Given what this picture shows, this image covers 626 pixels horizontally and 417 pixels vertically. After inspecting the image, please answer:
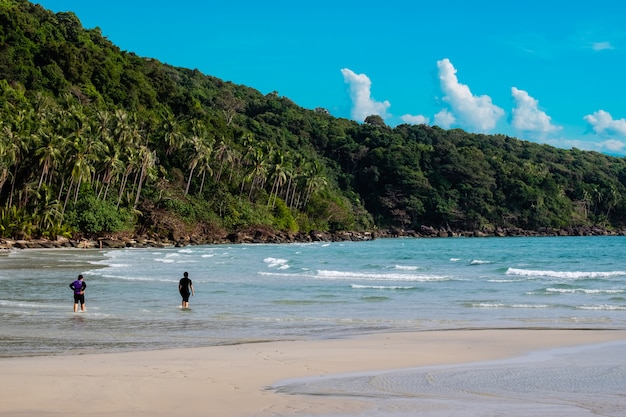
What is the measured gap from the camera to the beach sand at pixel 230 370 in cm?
750

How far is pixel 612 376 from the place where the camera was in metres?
9.40

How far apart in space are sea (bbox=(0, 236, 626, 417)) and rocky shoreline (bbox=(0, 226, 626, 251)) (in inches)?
1016

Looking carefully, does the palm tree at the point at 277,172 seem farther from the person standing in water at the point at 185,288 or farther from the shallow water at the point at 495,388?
the shallow water at the point at 495,388

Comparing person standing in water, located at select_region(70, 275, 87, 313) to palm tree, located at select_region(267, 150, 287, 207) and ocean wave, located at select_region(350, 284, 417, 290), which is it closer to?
ocean wave, located at select_region(350, 284, 417, 290)

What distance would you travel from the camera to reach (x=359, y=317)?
17938 millimetres

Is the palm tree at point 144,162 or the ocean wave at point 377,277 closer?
the ocean wave at point 377,277

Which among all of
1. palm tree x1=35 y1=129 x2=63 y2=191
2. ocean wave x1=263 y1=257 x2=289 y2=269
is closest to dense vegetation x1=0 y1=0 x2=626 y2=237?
palm tree x1=35 y1=129 x2=63 y2=191

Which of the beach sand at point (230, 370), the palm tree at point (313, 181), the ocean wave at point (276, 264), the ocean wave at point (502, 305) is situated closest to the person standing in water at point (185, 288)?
the beach sand at point (230, 370)

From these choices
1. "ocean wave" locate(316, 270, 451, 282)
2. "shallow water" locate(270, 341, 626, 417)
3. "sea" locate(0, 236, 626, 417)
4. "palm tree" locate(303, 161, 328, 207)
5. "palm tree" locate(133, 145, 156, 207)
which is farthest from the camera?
"palm tree" locate(303, 161, 328, 207)

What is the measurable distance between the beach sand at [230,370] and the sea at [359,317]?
0.61 m

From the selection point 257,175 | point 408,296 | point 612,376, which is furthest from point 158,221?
point 612,376

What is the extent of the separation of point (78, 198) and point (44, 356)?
61.4m

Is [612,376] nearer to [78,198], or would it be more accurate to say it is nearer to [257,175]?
[78,198]

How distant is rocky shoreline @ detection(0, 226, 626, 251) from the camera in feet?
202
